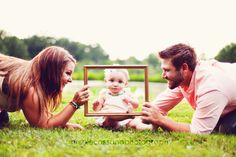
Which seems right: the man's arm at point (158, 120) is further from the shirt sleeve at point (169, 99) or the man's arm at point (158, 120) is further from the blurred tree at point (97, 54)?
the blurred tree at point (97, 54)

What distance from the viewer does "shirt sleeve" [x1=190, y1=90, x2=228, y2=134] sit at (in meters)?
4.81

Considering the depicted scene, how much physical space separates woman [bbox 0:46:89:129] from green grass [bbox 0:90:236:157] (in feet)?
0.61

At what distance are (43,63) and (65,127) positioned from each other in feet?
2.76

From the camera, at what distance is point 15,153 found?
407cm

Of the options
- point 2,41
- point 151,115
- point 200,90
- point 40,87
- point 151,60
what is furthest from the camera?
point 151,60

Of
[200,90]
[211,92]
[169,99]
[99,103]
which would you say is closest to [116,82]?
[99,103]

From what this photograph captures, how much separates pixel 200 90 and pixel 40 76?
1.95m

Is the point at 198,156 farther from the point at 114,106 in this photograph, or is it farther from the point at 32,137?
the point at 114,106

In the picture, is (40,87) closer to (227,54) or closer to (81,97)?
(81,97)

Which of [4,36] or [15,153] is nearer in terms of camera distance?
[15,153]

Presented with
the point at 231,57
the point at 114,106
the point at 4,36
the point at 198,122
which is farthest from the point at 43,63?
the point at 231,57

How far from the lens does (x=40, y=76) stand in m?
5.40

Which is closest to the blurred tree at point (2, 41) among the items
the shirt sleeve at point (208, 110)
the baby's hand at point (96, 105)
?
the baby's hand at point (96, 105)

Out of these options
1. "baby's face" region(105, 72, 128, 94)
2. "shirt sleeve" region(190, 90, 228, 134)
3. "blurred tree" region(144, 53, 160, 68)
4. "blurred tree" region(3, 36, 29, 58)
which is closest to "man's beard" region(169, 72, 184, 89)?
"shirt sleeve" region(190, 90, 228, 134)
